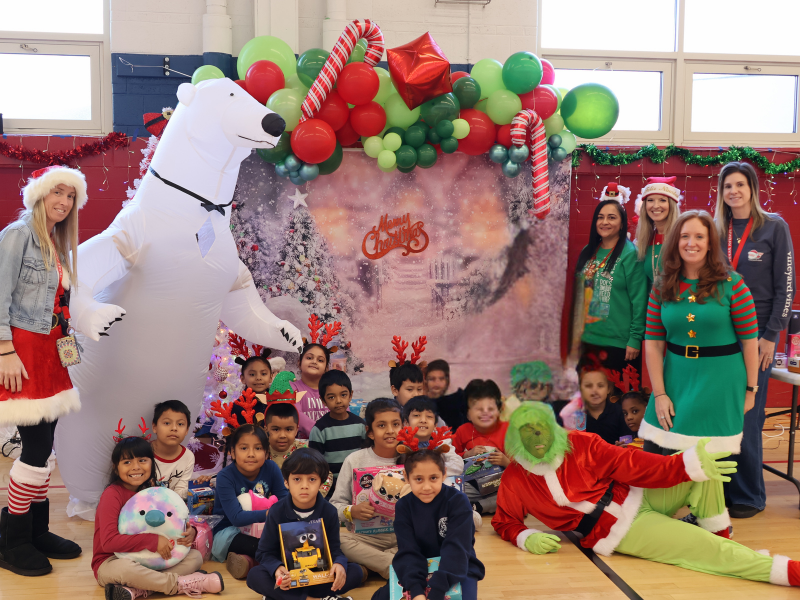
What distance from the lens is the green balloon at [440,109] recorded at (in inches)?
152

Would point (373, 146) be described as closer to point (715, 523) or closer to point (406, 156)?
point (406, 156)

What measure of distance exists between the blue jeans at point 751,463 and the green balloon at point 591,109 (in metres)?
1.68

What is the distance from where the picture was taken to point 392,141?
3.96 meters

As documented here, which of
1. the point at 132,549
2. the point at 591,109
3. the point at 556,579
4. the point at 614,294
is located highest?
the point at 591,109

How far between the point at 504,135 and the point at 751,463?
2210mm

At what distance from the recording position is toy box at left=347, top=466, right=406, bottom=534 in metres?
2.71

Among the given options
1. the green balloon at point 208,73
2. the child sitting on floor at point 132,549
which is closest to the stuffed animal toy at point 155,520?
the child sitting on floor at point 132,549

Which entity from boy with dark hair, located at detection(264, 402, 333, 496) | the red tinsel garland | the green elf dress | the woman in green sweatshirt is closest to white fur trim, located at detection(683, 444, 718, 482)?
the green elf dress

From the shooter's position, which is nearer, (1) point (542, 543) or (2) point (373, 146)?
(1) point (542, 543)

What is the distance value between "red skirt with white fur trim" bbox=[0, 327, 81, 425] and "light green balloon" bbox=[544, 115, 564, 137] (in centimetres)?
294

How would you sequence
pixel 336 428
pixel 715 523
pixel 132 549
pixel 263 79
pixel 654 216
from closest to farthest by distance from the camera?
pixel 132 549 → pixel 715 523 → pixel 336 428 → pixel 654 216 → pixel 263 79

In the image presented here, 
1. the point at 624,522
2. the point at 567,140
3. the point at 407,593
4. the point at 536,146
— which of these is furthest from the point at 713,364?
the point at 567,140

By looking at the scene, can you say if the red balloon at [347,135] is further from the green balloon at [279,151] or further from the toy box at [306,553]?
the toy box at [306,553]

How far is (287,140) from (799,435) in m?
3.75
